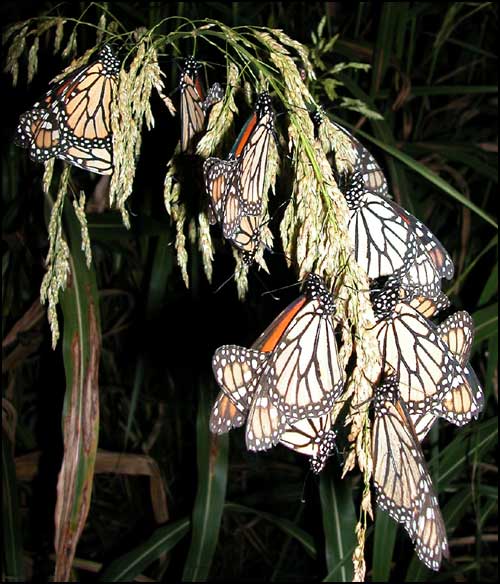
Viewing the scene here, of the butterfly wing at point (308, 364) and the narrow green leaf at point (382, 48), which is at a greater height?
the narrow green leaf at point (382, 48)

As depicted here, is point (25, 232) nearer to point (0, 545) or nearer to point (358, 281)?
point (0, 545)

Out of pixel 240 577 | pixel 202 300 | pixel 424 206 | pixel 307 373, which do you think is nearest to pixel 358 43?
pixel 424 206

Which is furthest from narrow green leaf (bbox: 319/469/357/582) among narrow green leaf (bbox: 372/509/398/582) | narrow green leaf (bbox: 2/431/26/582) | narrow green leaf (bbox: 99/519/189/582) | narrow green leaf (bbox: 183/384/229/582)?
narrow green leaf (bbox: 2/431/26/582)

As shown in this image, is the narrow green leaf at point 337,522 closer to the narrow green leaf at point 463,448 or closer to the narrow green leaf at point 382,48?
the narrow green leaf at point 463,448

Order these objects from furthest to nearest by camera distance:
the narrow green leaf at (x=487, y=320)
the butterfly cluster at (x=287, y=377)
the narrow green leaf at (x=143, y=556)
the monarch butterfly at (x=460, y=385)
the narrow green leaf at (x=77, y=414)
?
1. the narrow green leaf at (x=143, y=556)
2. the narrow green leaf at (x=487, y=320)
3. the narrow green leaf at (x=77, y=414)
4. the monarch butterfly at (x=460, y=385)
5. the butterfly cluster at (x=287, y=377)

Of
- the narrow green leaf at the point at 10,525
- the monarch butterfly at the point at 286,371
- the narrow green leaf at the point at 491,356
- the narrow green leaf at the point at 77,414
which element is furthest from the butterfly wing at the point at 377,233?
the narrow green leaf at the point at 10,525

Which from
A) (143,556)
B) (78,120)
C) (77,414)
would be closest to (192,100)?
(78,120)
